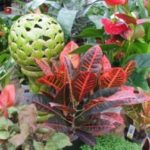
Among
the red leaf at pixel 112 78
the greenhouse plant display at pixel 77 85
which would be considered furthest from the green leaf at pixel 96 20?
the red leaf at pixel 112 78

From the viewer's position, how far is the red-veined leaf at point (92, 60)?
1083 millimetres

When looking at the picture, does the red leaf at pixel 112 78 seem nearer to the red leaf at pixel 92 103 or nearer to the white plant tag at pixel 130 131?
the red leaf at pixel 92 103

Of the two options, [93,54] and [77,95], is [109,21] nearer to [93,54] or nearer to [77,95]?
[93,54]

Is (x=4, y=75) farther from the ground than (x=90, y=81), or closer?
closer

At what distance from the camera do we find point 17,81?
1400 mm

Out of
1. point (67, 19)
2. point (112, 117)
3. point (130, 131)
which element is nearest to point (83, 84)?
point (112, 117)

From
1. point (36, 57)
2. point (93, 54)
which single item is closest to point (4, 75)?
point (36, 57)

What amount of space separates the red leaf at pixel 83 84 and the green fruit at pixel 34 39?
0.25 meters

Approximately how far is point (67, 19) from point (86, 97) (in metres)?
0.40

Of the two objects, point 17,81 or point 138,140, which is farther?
point 17,81

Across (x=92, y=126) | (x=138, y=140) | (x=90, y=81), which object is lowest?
(x=138, y=140)

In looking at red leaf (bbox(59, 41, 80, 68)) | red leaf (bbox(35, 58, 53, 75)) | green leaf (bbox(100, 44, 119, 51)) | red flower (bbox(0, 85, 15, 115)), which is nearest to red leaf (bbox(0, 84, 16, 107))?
red flower (bbox(0, 85, 15, 115))

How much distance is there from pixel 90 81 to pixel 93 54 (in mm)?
91

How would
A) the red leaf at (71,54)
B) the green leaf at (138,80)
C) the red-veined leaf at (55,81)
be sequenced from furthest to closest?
1. the green leaf at (138,80)
2. the red leaf at (71,54)
3. the red-veined leaf at (55,81)
